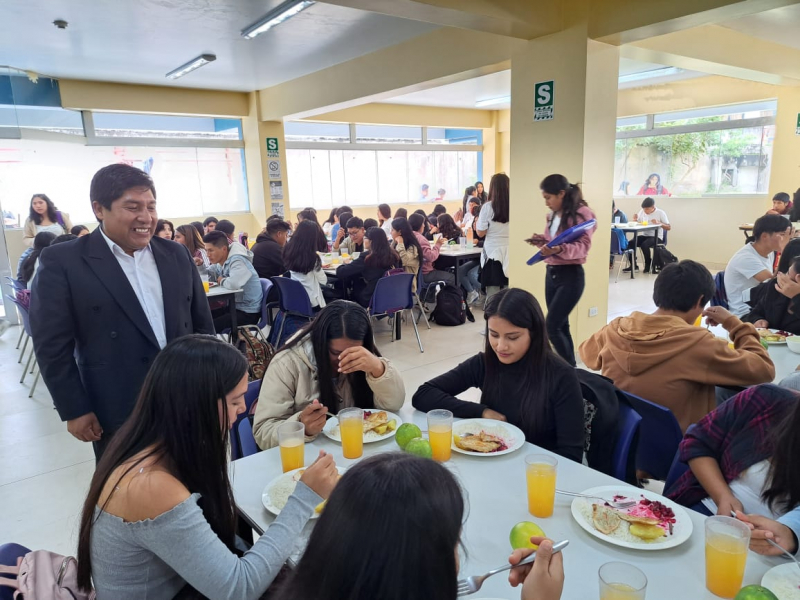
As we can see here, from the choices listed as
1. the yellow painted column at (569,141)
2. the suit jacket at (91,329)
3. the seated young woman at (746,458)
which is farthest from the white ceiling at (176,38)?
the seated young woman at (746,458)

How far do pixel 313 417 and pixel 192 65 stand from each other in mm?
6110

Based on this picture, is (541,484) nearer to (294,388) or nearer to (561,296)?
(294,388)

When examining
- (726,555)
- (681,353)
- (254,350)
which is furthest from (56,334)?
(254,350)

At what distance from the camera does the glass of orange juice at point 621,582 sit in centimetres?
89

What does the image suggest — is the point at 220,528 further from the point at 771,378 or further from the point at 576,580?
the point at 771,378

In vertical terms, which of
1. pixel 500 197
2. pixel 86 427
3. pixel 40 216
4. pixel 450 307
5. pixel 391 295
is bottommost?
pixel 450 307

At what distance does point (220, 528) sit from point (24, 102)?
7.96 m

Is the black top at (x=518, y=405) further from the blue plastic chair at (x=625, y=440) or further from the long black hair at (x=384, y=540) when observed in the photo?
the long black hair at (x=384, y=540)

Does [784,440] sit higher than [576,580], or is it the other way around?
[784,440]

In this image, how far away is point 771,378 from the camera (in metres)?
1.98

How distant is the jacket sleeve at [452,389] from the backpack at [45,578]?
1.13 metres

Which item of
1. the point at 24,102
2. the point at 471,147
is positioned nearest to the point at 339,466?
the point at 24,102

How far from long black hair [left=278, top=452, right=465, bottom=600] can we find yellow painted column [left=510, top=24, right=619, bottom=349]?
424 centimetres

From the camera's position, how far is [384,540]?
0.65 meters
